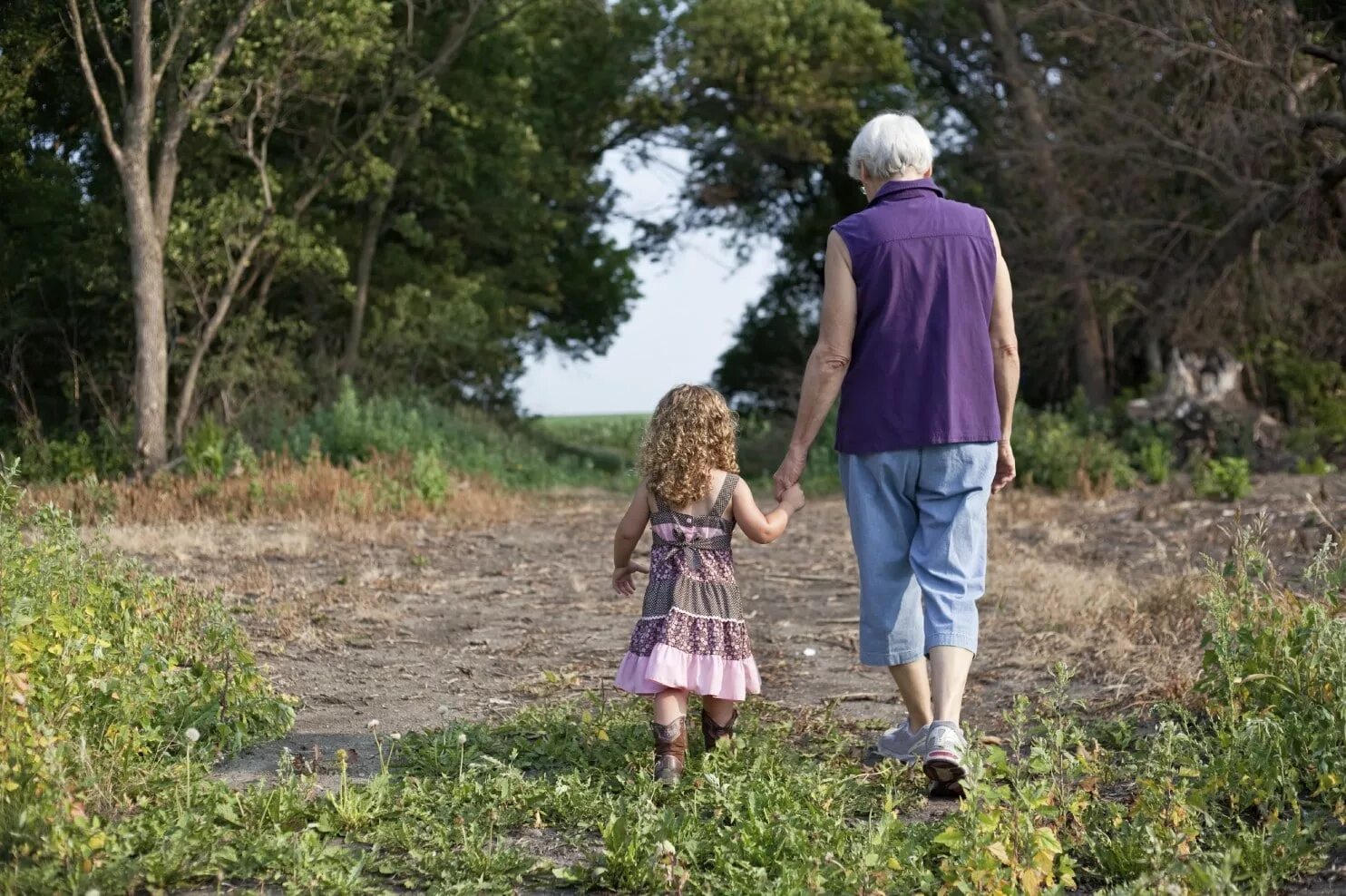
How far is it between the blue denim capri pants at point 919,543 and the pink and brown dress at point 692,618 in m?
0.41

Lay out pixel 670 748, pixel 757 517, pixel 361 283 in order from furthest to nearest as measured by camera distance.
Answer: pixel 361 283 → pixel 757 517 → pixel 670 748

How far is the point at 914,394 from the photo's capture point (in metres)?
4.61

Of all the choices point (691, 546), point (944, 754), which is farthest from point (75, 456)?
point (944, 754)

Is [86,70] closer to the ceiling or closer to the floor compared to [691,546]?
closer to the ceiling

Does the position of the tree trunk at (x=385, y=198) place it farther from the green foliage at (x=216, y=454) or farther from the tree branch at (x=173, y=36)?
the green foliage at (x=216, y=454)

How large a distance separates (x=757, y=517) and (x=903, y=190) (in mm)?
1134

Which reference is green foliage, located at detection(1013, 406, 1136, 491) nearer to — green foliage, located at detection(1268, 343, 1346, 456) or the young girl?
green foliage, located at detection(1268, 343, 1346, 456)

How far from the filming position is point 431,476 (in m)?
13.2

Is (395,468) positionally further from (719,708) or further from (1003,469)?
(1003,469)

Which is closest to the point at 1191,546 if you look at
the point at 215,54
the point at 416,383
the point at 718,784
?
the point at 718,784

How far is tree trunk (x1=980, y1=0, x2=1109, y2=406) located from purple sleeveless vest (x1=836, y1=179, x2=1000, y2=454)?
13.0 meters

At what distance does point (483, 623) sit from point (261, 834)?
3931mm

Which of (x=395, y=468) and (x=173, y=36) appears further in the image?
(x=173, y=36)

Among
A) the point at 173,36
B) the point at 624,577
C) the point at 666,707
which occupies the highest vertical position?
the point at 173,36
